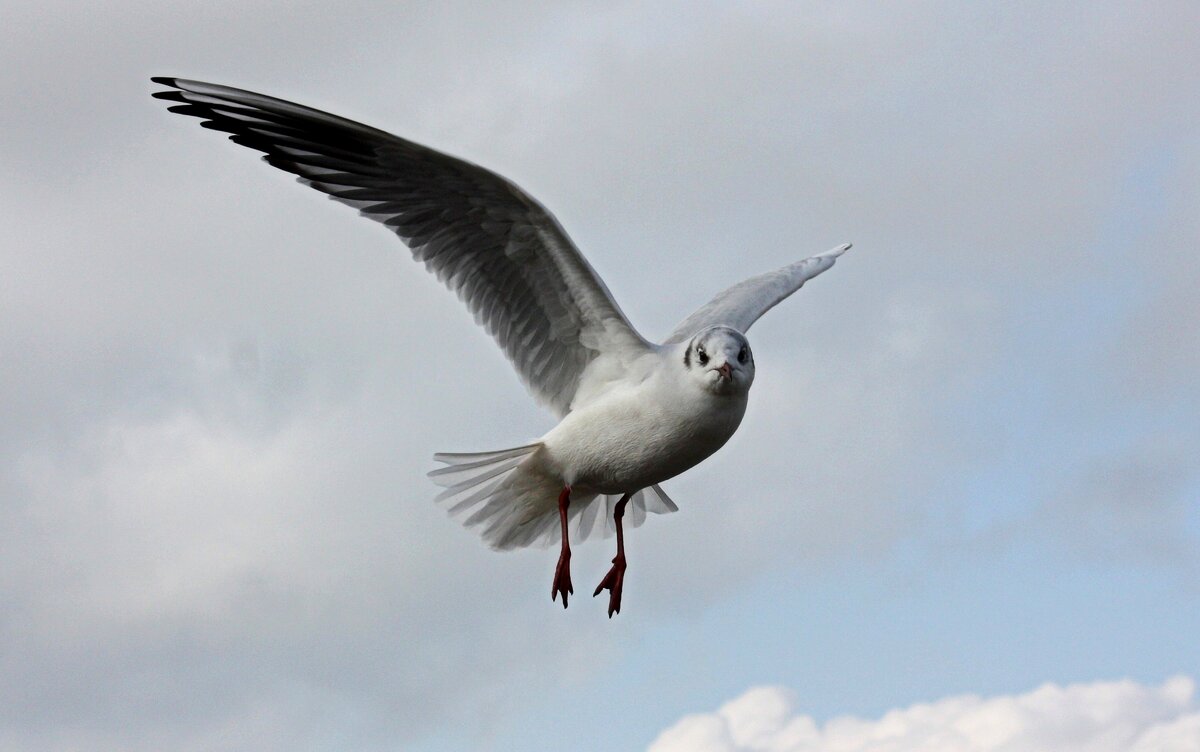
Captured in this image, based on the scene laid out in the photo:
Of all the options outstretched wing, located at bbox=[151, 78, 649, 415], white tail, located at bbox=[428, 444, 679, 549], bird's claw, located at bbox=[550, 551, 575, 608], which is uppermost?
outstretched wing, located at bbox=[151, 78, 649, 415]

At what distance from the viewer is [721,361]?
7.70 m

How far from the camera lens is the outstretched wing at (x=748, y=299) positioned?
927 cm

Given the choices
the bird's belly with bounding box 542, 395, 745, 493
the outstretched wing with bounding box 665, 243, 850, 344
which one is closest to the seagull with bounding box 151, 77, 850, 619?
the bird's belly with bounding box 542, 395, 745, 493

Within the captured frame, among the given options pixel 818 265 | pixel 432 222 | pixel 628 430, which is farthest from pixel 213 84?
pixel 818 265

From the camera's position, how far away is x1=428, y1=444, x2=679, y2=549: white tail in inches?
348

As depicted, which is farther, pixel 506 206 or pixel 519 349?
pixel 519 349

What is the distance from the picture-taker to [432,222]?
337 inches

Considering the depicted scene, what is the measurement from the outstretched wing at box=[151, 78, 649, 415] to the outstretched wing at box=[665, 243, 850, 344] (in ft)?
2.27

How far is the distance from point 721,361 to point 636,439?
0.64 metres

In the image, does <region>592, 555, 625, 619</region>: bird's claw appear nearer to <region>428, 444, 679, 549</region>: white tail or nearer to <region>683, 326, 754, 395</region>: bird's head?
<region>428, 444, 679, 549</region>: white tail

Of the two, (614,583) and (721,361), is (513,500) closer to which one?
(614,583)

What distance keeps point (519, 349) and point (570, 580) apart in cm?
119

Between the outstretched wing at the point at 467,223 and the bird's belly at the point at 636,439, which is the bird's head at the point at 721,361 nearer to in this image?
the bird's belly at the point at 636,439

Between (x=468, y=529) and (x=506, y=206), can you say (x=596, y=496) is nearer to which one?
(x=468, y=529)
